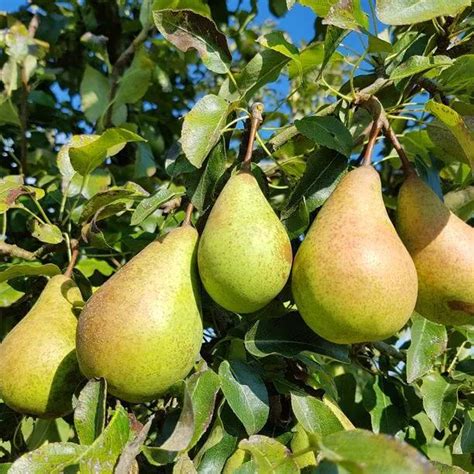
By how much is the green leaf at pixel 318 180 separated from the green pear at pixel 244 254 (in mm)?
87

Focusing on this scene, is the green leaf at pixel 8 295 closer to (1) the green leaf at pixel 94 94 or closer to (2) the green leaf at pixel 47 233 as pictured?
(2) the green leaf at pixel 47 233

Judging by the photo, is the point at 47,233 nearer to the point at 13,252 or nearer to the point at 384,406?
the point at 13,252

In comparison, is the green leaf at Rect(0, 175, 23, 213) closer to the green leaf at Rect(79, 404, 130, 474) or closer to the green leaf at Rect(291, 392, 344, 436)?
the green leaf at Rect(79, 404, 130, 474)

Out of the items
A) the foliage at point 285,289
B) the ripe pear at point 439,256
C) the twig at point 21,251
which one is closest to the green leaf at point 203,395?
the foliage at point 285,289

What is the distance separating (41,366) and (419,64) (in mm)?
718

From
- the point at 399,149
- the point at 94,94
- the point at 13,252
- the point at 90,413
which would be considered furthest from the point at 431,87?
the point at 94,94

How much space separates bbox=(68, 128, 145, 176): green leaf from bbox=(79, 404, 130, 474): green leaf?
0.49 m

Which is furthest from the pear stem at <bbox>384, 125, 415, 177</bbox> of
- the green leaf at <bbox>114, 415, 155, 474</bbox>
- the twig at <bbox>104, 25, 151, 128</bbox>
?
the twig at <bbox>104, 25, 151, 128</bbox>

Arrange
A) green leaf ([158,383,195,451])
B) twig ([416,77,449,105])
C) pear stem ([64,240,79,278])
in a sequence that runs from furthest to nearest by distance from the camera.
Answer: pear stem ([64,240,79,278]) < twig ([416,77,449,105]) < green leaf ([158,383,195,451])

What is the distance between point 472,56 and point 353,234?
15.1 inches

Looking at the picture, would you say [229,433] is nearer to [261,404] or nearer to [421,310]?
[261,404]

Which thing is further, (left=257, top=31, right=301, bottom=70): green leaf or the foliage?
(left=257, top=31, right=301, bottom=70): green leaf

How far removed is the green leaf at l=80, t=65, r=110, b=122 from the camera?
74.8 inches

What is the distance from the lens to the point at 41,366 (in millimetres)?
991
